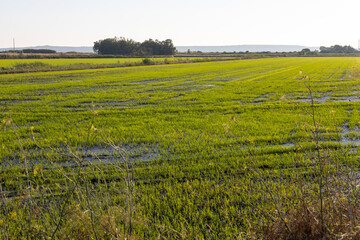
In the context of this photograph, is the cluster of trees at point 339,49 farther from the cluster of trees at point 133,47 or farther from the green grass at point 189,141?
the green grass at point 189,141

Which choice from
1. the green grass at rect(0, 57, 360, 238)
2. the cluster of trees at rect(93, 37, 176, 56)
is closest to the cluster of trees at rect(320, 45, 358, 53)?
the cluster of trees at rect(93, 37, 176, 56)

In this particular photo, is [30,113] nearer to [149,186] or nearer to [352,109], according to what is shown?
[149,186]

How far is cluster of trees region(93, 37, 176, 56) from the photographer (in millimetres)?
106438

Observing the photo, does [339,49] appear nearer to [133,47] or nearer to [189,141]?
[133,47]

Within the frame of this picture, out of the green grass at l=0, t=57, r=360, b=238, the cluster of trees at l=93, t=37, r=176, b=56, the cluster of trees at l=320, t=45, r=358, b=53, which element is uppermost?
the cluster of trees at l=320, t=45, r=358, b=53

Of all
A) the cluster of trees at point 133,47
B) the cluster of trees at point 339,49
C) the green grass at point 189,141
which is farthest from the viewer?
the cluster of trees at point 339,49

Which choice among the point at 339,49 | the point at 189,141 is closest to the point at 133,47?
the point at 189,141

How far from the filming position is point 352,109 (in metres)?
15.2

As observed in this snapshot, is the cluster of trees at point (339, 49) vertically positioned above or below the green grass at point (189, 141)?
above

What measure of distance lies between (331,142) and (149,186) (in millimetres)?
5659

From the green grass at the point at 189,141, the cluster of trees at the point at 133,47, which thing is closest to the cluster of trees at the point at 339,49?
the cluster of trees at the point at 133,47

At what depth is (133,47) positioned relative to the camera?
354 feet

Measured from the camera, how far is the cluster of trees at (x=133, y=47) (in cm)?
10644

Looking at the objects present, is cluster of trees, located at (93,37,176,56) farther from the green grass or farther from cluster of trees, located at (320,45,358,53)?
cluster of trees, located at (320,45,358,53)
